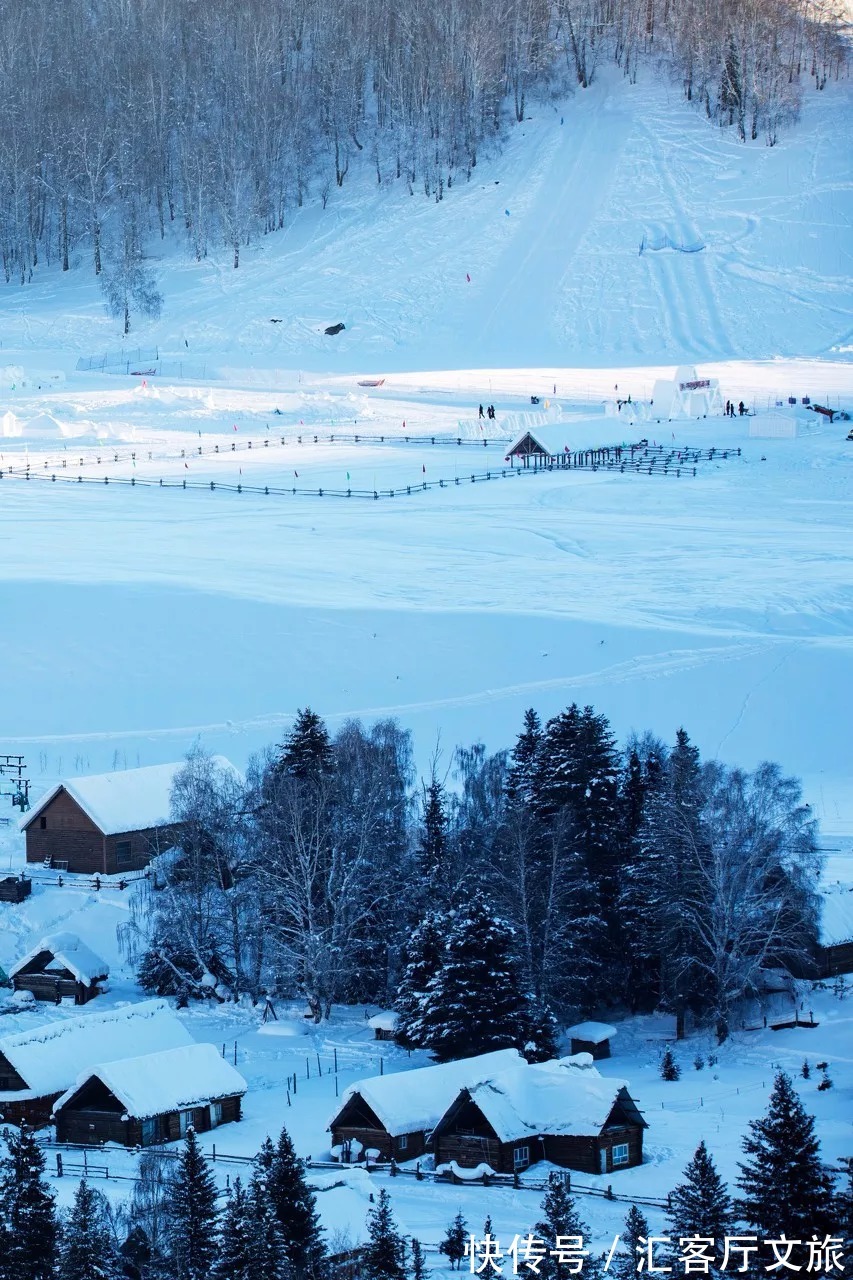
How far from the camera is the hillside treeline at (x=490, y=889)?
101ft

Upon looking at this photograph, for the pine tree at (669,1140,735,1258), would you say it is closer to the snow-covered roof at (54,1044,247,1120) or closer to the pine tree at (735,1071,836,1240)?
the pine tree at (735,1071,836,1240)

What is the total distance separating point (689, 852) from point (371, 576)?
85.2 ft

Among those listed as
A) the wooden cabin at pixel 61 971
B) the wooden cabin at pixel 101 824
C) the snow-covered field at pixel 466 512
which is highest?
the snow-covered field at pixel 466 512

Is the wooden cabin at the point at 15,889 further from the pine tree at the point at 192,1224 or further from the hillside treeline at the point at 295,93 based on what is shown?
the hillside treeline at the point at 295,93

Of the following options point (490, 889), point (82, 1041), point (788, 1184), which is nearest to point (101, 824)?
point (82, 1041)

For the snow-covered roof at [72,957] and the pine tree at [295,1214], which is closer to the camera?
the pine tree at [295,1214]

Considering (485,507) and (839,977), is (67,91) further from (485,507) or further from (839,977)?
(839,977)

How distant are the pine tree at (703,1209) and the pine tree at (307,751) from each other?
15.5 metres

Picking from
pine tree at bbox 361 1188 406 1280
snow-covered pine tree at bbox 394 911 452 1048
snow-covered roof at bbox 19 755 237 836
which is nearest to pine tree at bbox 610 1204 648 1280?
pine tree at bbox 361 1188 406 1280

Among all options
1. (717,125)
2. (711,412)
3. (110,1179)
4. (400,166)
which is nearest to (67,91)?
(400,166)

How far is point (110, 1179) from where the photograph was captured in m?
24.3

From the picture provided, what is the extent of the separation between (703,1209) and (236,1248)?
4379 millimetres

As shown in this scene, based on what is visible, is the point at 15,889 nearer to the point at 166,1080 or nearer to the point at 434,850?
the point at 434,850

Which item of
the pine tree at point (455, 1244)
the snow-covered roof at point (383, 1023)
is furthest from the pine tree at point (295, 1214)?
the snow-covered roof at point (383, 1023)
